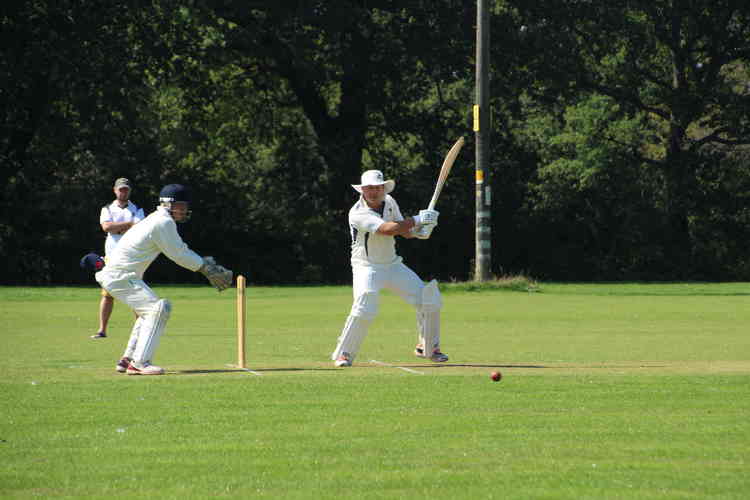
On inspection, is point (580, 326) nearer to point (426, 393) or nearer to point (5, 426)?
point (426, 393)

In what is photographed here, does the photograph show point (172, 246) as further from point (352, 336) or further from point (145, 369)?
point (352, 336)

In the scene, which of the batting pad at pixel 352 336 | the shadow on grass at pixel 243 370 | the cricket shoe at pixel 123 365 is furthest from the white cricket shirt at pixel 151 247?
the batting pad at pixel 352 336

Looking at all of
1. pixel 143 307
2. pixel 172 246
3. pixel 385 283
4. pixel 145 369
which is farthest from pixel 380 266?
pixel 145 369

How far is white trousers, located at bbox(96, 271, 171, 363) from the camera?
1179cm

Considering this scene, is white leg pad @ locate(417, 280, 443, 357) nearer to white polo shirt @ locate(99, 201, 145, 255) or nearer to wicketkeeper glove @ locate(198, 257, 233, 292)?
wicketkeeper glove @ locate(198, 257, 233, 292)

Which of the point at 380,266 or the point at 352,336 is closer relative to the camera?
the point at 352,336

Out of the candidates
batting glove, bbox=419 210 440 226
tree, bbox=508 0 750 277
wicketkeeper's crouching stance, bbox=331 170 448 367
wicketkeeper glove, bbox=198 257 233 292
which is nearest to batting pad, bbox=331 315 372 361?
wicketkeeper's crouching stance, bbox=331 170 448 367

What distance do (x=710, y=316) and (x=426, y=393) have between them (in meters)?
11.7

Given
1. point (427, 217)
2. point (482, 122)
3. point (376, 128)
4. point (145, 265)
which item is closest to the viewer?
point (145, 265)

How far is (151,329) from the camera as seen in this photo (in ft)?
38.7

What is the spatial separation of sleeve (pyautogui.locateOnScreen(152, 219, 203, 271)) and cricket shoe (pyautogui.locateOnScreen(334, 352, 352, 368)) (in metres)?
1.90

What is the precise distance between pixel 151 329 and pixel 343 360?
2.08 meters

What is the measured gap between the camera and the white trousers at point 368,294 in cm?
1273

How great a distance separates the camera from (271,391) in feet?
34.1
